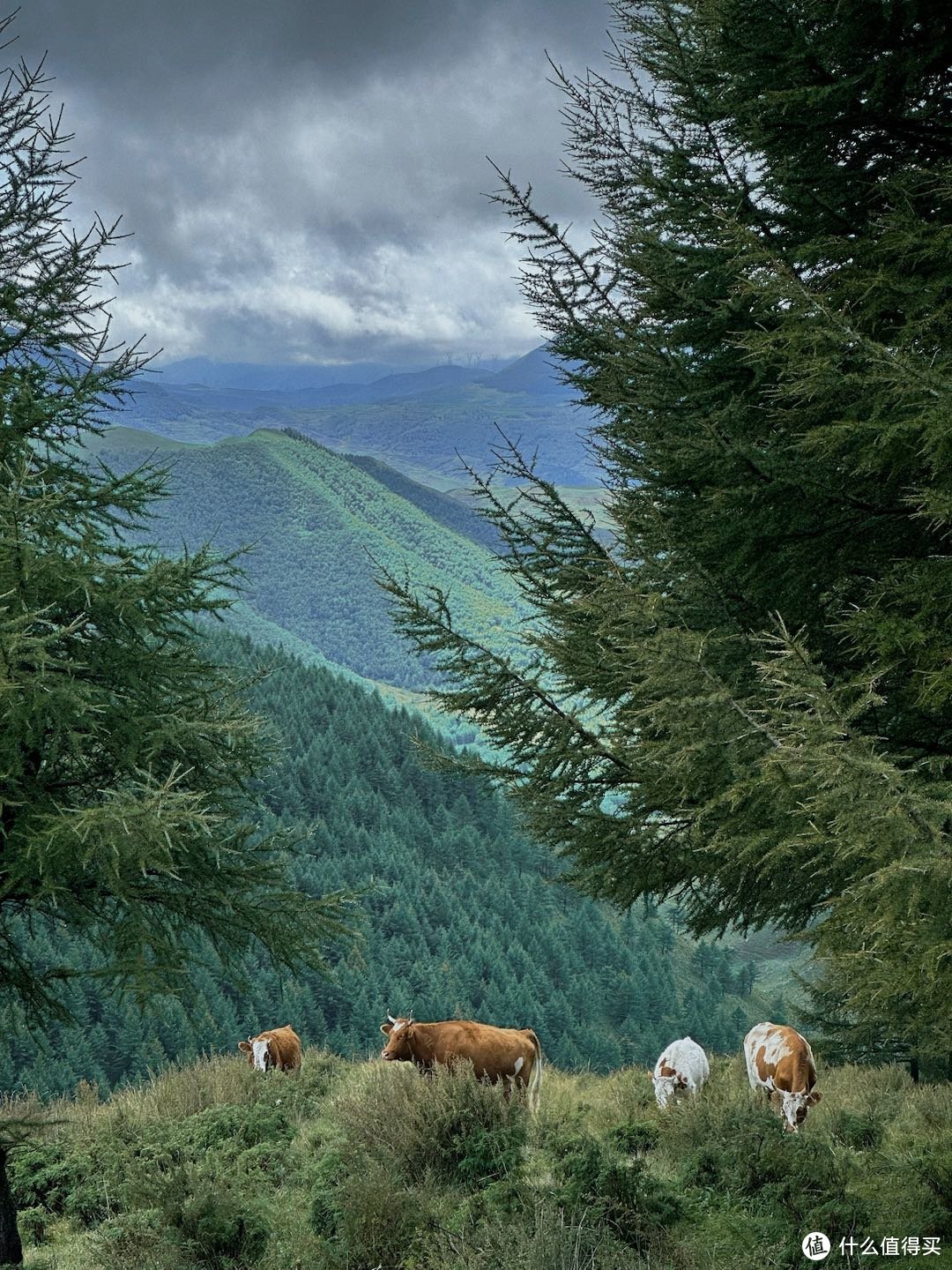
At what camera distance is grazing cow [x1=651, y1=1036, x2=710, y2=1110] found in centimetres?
809

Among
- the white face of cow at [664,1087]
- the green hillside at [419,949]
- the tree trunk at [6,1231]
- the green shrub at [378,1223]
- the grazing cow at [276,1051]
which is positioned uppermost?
the green shrub at [378,1223]

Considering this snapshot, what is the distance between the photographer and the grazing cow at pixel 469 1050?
24.3ft

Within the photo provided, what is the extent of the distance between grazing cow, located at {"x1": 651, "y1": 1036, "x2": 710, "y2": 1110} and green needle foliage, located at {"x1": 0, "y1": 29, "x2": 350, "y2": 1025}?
3682mm

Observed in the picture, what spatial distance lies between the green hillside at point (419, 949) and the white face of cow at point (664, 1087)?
155 ft

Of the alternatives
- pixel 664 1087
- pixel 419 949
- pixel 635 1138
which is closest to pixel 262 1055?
pixel 664 1087

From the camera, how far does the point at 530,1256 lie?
3854 mm

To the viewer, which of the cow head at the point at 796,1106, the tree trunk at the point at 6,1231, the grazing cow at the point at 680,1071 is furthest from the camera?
the grazing cow at the point at 680,1071

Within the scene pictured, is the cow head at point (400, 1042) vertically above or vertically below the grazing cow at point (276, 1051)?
above

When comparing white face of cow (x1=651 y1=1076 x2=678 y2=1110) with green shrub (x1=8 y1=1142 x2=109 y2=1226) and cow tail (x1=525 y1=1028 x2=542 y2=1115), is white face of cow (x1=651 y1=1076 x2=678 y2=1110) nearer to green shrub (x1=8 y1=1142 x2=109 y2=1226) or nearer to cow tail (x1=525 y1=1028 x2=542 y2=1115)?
cow tail (x1=525 y1=1028 x2=542 y2=1115)

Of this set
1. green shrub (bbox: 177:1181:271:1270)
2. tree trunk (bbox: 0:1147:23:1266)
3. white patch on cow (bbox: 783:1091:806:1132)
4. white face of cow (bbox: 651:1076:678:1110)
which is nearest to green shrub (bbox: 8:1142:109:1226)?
tree trunk (bbox: 0:1147:23:1266)

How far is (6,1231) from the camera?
5570 mm

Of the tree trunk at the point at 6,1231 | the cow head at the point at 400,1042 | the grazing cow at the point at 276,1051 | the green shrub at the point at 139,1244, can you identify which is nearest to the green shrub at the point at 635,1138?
the cow head at the point at 400,1042

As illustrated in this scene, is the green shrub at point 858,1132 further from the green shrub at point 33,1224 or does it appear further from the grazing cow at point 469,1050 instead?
the green shrub at point 33,1224

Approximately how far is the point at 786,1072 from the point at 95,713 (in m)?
6.12
